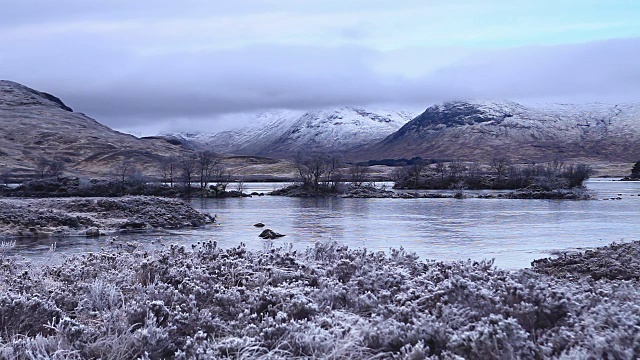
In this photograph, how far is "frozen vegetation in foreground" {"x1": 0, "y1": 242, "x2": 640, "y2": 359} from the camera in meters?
5.55

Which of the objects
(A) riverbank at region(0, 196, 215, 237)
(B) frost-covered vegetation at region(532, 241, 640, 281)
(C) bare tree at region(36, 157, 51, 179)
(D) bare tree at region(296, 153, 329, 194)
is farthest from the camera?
(C) bare tree at region(36, 157, 51, 179)

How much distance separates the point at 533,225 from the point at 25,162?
14283 cm

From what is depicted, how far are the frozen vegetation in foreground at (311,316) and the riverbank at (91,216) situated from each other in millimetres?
20716

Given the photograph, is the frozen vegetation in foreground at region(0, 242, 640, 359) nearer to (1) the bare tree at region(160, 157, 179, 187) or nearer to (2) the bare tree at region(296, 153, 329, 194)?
(2) the bare tree at region(296, 153, 329, 194)

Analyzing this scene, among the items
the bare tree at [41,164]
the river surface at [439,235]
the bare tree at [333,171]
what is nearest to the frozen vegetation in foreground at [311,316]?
the river surface at [439,235]

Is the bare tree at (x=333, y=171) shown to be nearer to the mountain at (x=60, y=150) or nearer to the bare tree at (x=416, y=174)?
the bare tree at (x=416, y=174)

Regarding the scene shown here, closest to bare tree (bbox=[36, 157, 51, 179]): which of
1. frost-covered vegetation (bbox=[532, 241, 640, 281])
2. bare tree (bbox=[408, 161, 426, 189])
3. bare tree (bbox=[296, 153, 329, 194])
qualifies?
bare tree (bbox=[296, 153, 329, 194])

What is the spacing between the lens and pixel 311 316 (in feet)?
22.8

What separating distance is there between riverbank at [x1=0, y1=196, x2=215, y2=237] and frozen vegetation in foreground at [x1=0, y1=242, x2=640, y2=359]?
20716mm

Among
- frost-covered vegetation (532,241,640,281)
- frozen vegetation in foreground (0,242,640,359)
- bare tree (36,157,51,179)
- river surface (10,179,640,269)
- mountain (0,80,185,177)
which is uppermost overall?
mountain (0,80,185,177)

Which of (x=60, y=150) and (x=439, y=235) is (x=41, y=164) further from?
(x=439, y=235)

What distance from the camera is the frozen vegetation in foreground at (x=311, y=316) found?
555 cm

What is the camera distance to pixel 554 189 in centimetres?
7631

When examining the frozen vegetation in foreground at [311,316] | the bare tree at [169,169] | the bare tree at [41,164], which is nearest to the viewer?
the frozen vegetation in foreground at [311,316]
